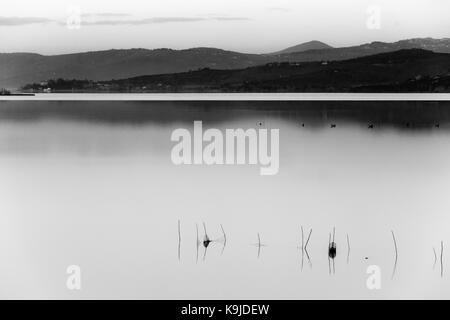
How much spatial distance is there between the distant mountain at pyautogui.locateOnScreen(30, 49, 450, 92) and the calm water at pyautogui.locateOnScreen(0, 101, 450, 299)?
67 centimetres

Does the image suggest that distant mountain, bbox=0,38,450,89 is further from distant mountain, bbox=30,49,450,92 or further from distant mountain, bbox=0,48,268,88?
distant mountain, bbox=30,49,450,92

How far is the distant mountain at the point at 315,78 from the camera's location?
786 cm

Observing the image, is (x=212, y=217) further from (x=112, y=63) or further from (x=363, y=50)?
(x=363, y=50)

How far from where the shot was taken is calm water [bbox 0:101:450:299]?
5.29 m

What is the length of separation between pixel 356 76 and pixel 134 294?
458 centimetres

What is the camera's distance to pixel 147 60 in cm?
784

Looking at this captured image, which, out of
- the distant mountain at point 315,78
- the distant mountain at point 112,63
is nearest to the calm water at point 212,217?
the distant mountain at point 315,78

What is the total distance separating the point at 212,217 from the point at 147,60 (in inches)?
96.0

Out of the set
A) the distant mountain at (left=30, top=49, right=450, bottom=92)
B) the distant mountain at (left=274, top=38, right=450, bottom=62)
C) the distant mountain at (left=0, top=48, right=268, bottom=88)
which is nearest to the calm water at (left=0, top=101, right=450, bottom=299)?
the distant mountain at (left=30, top=49, right=450, bottom=92)

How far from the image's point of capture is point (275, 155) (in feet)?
23.9

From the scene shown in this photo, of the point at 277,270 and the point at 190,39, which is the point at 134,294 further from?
the point at 190,39

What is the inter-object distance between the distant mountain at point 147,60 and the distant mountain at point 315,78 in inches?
6.0
